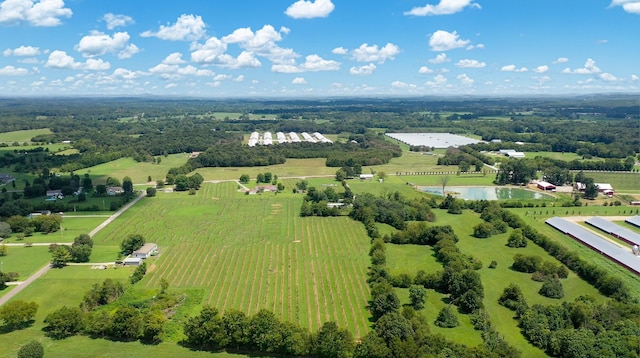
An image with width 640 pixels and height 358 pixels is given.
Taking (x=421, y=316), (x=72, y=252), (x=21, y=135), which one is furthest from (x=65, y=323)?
(x=21, y=135)

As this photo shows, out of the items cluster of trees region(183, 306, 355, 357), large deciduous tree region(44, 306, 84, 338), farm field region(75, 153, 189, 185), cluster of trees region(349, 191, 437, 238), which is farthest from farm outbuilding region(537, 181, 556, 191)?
large deciduous tree region(44, 306, 84, 338)

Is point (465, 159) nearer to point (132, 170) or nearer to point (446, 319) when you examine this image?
point (132, 170)

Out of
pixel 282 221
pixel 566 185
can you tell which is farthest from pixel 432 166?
pixel 282 221

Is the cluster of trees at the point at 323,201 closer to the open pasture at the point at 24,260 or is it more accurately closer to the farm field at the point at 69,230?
the farm field at the point at 69,230

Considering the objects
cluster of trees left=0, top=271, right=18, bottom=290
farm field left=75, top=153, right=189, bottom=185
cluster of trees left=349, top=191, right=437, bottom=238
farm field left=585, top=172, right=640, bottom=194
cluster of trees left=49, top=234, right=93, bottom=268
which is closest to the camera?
cluster of trees left=0, top=271, right=18, bottom=290

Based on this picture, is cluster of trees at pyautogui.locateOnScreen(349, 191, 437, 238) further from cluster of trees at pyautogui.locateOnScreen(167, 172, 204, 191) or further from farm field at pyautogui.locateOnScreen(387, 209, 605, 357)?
cluster of trees at pyautogui.locateOnScreen(167, 172, 204, 191)
